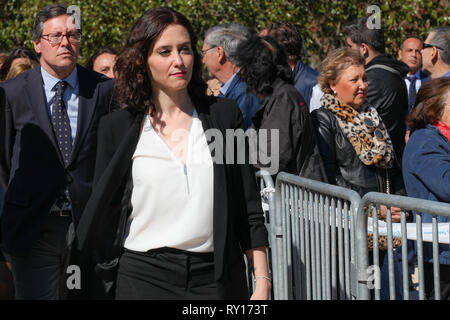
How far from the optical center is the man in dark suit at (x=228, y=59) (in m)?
6.42

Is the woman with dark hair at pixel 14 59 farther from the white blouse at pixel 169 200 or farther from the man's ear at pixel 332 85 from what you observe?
the white blouse at pixel 169 200

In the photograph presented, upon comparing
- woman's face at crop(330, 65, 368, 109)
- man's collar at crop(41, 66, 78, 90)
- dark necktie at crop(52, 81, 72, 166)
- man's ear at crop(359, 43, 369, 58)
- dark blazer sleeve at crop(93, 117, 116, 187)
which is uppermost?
man's ear at crop(359, 43, 369, 58)

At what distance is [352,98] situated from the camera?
5586 mm

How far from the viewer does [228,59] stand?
6633 mm

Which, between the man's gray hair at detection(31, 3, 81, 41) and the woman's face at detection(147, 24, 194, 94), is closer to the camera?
the woman's face at detection(147, 24, 194, 94)

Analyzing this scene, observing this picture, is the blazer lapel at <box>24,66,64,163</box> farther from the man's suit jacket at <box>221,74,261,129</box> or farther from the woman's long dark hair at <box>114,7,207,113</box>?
the man's suit jacket at <box>221,74,261,129</box>

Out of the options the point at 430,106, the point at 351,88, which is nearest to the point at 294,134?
the point at 351,88

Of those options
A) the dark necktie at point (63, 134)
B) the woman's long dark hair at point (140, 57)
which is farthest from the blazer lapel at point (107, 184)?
the dark necktie at point (63, 134)

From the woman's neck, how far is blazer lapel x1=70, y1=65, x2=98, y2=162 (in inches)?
44.9

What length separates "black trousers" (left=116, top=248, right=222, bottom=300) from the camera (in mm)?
3232

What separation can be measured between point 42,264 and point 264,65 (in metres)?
2.12

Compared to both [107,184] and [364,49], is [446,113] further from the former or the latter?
[364,49]

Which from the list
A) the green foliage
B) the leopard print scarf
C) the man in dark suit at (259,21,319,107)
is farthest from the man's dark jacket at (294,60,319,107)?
the green foliage
